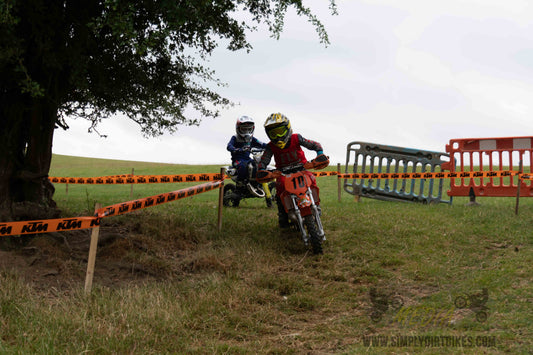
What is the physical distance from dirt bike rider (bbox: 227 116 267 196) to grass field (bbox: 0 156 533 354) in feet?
5.69

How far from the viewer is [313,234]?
27.3 ft

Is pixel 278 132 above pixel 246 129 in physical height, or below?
below

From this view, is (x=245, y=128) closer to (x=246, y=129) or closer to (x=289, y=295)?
(x=246, y=129)

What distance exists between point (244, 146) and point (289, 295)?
606 centimetres

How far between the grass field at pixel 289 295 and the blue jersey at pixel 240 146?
2.04 m

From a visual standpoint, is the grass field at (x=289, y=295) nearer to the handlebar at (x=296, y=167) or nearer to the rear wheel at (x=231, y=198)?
the handlebar at (x=296, y=167)

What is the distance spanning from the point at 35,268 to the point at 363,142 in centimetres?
1055

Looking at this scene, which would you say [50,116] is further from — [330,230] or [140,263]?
[330,230]

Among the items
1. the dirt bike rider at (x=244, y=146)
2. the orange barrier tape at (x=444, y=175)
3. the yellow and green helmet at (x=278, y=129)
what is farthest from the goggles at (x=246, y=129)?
the orange barrier tape at (x=444, y=175)

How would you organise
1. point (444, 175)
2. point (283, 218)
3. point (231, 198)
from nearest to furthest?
point (283, 218)
point (444, 175)
point (231, 198)

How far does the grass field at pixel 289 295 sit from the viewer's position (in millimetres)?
4945

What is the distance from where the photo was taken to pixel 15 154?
29.2 ft

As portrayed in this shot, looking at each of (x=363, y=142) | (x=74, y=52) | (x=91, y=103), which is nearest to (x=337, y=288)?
(x=74, y=52)

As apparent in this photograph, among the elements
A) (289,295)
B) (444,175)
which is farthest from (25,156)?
(444,175)
